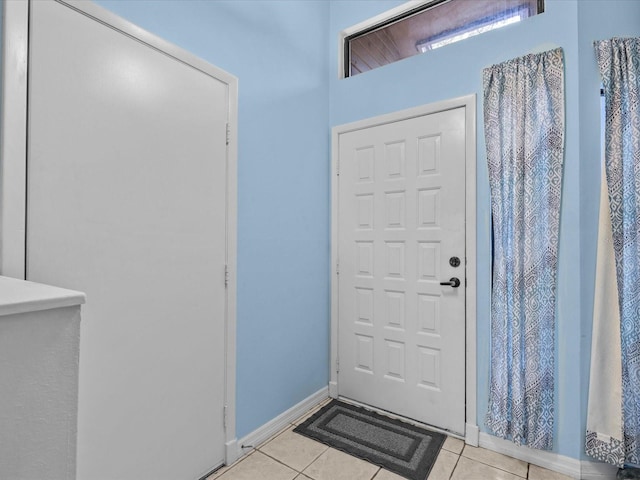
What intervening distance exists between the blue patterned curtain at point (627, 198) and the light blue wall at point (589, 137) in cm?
6

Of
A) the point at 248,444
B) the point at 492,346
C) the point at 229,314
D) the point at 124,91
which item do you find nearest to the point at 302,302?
the point at 229,314

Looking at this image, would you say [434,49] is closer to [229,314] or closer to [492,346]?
[492,346]

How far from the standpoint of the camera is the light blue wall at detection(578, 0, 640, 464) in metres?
1.71

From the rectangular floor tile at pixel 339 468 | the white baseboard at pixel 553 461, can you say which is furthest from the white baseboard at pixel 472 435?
the rectangular floor tile at pixel 339 468

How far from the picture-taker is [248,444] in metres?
1.94

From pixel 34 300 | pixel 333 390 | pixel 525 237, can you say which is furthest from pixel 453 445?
pixel 34 300

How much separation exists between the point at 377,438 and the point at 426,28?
2.74 metres

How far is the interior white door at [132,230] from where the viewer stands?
1.21m

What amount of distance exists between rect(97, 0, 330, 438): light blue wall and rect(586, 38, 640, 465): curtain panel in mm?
1691

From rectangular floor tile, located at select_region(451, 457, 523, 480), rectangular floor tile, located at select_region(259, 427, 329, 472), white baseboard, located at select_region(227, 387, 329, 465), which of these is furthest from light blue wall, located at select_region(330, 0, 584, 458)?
white baseboard, located at select_region(227, 387, 329, 465)

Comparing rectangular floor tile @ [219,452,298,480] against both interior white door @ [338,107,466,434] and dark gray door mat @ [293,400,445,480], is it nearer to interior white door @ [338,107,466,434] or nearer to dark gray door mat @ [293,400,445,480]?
dark gray door mat @ [293,400,445,480]

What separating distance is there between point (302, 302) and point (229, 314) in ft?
2.17

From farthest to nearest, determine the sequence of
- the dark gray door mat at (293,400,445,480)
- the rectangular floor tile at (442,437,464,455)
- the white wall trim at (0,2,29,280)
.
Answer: the rectangular floor tile at (442,437,464,455), the dark gray door mat at (293,400,445,480), the white wall trim at (0,2,29,280)

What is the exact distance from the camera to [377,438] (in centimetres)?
205
